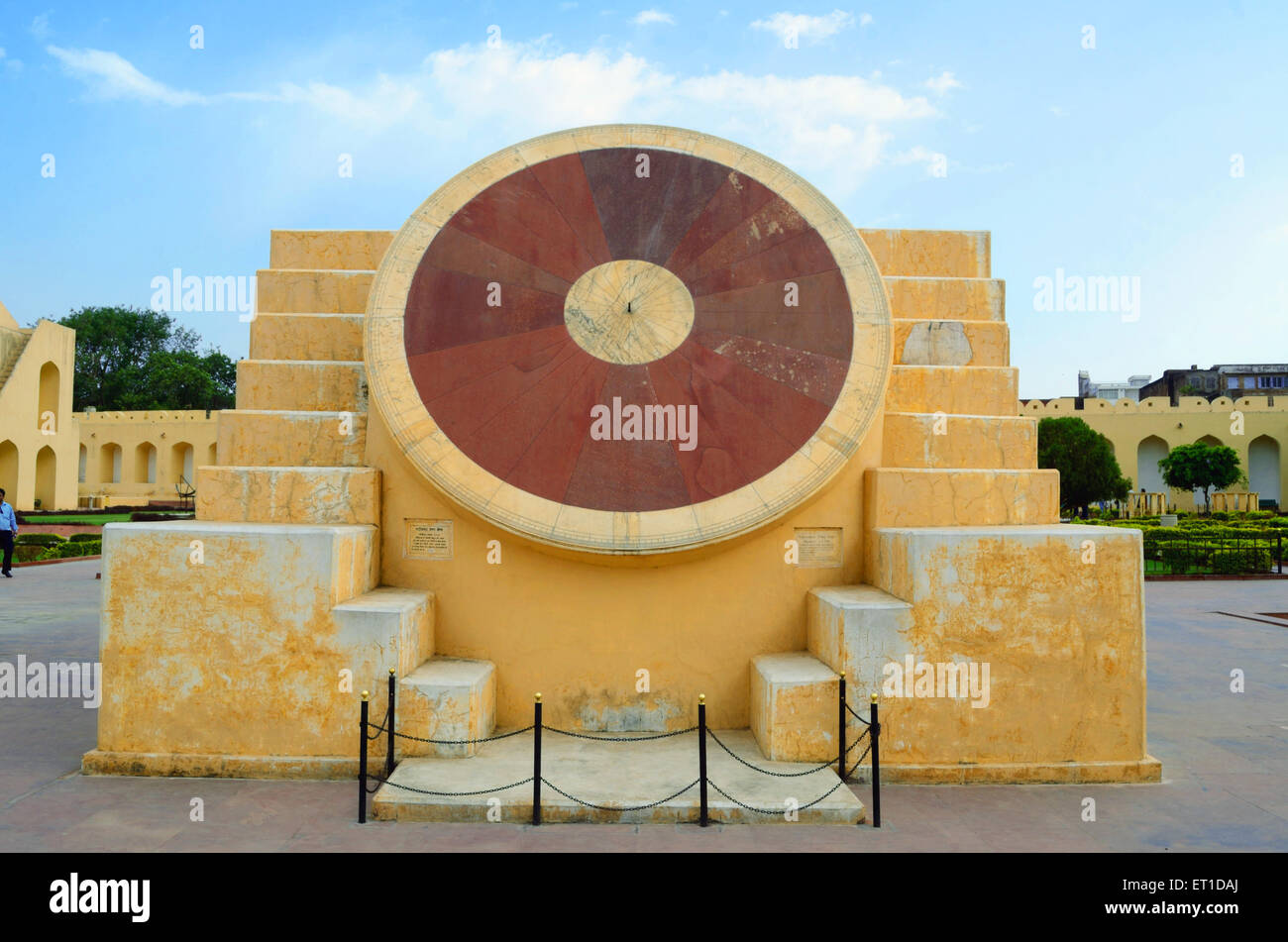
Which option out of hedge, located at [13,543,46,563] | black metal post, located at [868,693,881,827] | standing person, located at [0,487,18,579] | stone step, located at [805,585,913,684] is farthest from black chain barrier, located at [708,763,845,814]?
hedge, located at [13,543,46,563]

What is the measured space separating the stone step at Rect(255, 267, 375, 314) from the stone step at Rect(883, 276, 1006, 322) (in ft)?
16.8

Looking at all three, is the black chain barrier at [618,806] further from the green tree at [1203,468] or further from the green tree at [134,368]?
the green tree at [134,368]

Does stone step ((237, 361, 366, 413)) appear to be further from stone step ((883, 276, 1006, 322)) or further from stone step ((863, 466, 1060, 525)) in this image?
stone step ((883, 276, 1006, 322))

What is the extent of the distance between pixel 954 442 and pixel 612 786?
4.21 metres

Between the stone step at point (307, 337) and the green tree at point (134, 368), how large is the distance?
56456 mm

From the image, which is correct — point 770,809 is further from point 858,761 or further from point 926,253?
point 926,253

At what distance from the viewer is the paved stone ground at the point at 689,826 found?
538 cm

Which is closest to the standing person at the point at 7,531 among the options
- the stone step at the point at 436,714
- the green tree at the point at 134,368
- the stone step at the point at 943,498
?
the stone step at the point at 436,714

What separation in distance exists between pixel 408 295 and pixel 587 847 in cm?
474

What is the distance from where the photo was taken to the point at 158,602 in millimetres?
6668

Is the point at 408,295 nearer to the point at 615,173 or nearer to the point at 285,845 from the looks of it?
the point at 615,173

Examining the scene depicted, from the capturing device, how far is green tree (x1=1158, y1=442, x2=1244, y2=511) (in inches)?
1622

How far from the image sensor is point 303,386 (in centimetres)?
835

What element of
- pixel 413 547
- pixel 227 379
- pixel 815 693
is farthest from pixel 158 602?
pixel 227 379
